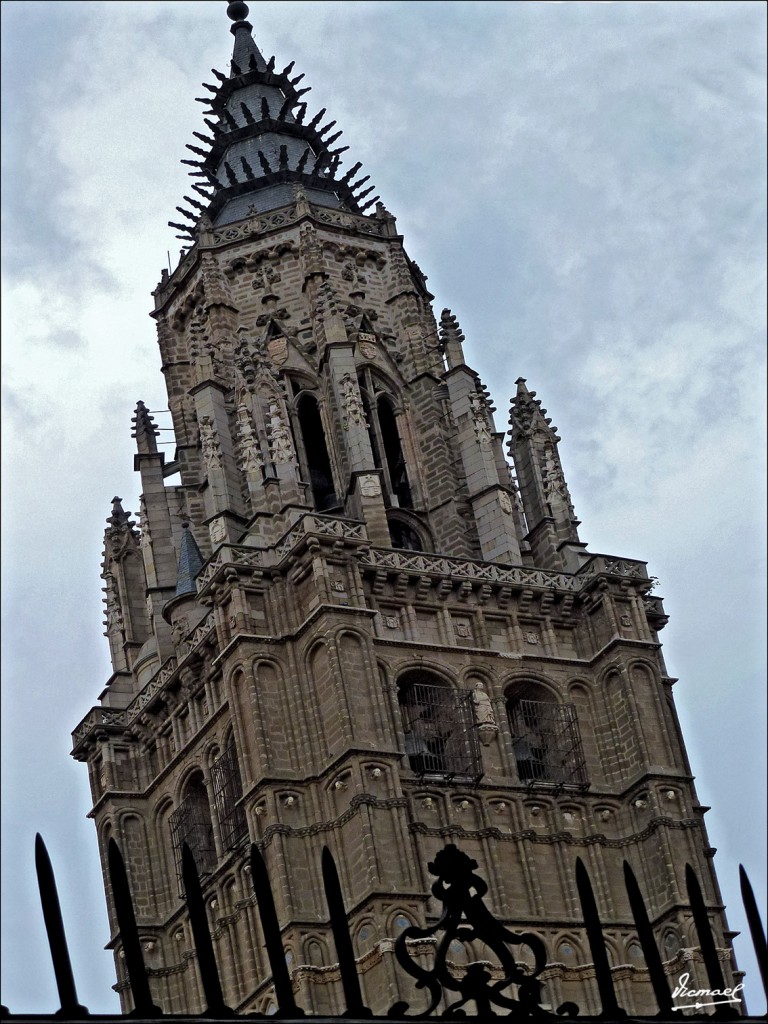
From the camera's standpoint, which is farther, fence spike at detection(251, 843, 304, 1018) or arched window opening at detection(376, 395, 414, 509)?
arched window opening at detection(376, 395, 414, 509)

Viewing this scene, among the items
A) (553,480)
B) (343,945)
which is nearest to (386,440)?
(553,480)

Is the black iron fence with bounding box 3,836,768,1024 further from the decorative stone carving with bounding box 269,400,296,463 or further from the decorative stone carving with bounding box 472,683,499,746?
the decorative stone carving with bounding box 269,400,296,463

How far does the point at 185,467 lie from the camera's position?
5194cm

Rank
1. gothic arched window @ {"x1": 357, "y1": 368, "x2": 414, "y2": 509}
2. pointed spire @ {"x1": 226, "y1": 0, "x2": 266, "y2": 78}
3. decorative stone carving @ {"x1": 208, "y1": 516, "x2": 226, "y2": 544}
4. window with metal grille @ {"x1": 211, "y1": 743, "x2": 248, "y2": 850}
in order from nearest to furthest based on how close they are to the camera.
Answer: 1. window with metal grille @ {"x1": 211, "y1": 743, "x2": 248, "y2": 850}
2. decorative stone carving @ {"x1": 208, "y1": 516, "x2": 226, "y2": 544}
3. gothic arched window @ {"x1": 357, "y1": 368, "x2": 414, "y2": 509}
4. pointed spire @ {"x1": 226, "y1": 0, "x2": 266, "y2": 78}

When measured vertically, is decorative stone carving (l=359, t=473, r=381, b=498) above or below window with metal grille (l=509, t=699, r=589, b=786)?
above

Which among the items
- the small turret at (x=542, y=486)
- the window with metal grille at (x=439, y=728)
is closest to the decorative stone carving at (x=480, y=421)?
the small turret at (x=542, y=486)

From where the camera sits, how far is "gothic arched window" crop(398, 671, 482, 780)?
43.3m

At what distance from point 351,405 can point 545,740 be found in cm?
934

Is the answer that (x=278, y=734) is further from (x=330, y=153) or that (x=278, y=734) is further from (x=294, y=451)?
(x=330, y=153)

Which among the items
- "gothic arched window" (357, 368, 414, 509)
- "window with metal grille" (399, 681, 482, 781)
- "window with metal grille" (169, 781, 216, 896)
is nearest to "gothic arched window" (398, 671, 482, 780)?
"window with metal grille" (399, 681, 482, 781)

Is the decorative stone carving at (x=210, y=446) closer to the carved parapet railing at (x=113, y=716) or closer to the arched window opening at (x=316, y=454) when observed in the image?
the arched window opening at (x=316, y=454)

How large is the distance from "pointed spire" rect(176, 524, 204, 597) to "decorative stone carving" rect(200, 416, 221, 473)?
1.94 meters

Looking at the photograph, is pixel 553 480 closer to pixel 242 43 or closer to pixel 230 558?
pixel 230 558

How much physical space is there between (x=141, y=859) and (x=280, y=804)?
6983mm
